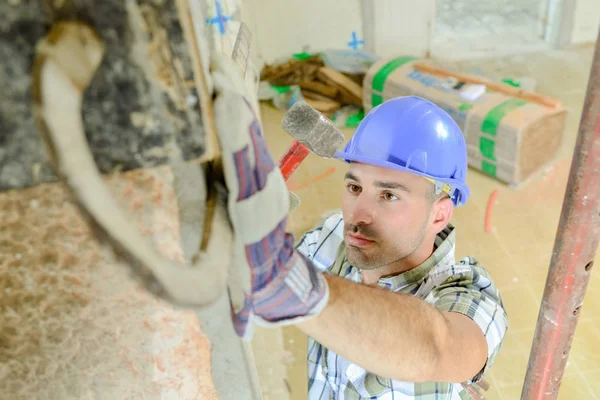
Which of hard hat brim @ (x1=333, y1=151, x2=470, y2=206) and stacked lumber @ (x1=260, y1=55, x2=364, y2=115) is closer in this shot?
hard hat brim @ (x1=333, y1=151, x2=470, y2=206)

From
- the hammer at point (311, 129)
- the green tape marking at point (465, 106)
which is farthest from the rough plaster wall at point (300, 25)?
the hammer at point (311, 129)

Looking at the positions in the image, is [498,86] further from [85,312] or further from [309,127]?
[85,312]

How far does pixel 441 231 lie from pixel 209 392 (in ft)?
3.48

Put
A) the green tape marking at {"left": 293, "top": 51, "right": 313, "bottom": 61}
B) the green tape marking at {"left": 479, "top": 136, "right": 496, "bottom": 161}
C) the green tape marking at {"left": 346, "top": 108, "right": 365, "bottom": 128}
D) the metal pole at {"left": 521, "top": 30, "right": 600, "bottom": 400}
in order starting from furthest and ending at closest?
the green tape marking at {"left": 293, "top": 51, "right": 313, "bottom": 61} → the green tape marking at {"left": 346, "top": 108, "right": 365, "bottom": 128} → the green tape marking at {"left": 479, "top": 136, "right": 496, "bottom": 161} → the metal pole at {"left": 521, "top": 30, "right": 600, "bottom": 400}

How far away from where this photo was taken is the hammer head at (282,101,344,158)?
4.59ft

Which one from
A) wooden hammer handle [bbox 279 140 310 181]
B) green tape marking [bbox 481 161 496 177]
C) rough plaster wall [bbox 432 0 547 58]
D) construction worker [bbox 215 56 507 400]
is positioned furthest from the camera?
rough plaster wall [bbox 432 0 547 58]

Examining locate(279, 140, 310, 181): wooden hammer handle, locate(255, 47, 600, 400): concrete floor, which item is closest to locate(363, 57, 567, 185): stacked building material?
locate(255, 47, 600, 400): concrete floor

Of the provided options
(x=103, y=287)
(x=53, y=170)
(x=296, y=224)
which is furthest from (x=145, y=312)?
(x=296, y=224)

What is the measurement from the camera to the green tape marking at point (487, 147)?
13.3 feet

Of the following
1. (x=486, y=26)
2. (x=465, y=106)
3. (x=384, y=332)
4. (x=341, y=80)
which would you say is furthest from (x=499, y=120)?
(x=384, y=332)

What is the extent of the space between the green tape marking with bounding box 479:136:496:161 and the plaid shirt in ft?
8.09

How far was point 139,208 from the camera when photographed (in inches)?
28.9

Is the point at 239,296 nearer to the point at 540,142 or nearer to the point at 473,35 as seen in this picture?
the point at 540,142

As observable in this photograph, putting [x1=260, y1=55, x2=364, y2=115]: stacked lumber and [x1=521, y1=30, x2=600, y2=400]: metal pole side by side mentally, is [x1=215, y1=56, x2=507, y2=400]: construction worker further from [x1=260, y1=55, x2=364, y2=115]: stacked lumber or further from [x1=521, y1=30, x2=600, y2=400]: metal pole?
[x1=260, y1=55, x2=364, y2=115]: stacked lumber
